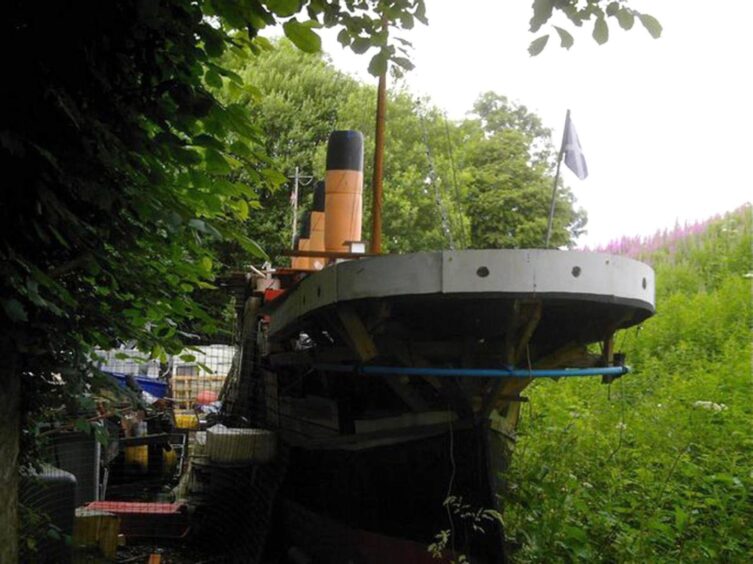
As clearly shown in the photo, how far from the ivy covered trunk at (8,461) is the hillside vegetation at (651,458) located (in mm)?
3396

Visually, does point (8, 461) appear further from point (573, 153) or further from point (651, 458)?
point (651, 458)

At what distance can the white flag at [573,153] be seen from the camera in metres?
5.82

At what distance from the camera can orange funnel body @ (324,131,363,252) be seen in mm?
7699

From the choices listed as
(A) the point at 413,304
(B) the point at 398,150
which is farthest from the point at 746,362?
(B) the point at 398,150

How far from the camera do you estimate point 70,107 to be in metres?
2.48

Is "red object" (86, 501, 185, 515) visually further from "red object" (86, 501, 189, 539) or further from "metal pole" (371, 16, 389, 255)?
"metal pole" (371, 16, 389, 255)

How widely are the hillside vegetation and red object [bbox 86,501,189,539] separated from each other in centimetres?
356

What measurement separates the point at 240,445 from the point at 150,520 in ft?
5.15

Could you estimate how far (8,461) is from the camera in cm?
269

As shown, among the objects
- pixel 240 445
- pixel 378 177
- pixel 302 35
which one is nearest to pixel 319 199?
pixel 378 177

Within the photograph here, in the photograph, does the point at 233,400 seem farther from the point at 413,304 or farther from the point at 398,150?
the point at 398,150

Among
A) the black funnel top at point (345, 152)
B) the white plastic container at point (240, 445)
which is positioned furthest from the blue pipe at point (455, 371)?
the black funnel top at point (345, 152)

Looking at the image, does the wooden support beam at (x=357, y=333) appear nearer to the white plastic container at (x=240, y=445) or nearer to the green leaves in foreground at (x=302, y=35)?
the green leaves in foreground at (x=302, y=35)

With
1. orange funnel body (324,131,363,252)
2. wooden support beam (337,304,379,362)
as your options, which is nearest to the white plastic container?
orange funnel body (324,131,363,252)
